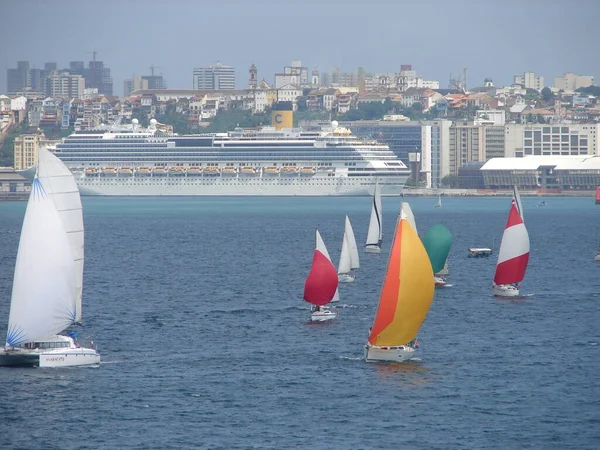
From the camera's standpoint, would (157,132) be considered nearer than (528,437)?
No

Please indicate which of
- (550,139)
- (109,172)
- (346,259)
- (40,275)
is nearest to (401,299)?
(40,275)

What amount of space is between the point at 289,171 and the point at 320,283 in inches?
3682

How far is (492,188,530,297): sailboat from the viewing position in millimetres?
42062

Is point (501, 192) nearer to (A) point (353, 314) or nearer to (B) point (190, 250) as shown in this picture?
(B) point (190, 250)

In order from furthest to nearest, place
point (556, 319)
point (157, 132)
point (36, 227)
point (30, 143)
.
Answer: point (30, 143)
point (157, 132)
point (556, 319)
point (36, 227)

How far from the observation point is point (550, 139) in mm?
159500

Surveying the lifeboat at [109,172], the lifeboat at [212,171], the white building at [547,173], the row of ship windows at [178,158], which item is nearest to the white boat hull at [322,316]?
the row of ship windows at [178,158]

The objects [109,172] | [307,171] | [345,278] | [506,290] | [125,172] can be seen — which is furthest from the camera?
[109,172]

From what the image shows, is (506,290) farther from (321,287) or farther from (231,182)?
(231,182)

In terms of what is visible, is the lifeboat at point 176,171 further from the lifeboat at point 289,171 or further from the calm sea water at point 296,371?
the calm sea water at point 296,371

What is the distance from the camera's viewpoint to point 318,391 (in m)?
27.6

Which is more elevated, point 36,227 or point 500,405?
point 36,227

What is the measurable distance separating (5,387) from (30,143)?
447ft

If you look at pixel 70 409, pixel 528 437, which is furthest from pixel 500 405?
pixel 70 409
